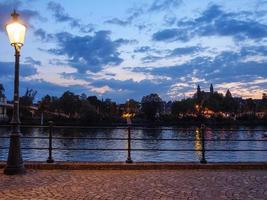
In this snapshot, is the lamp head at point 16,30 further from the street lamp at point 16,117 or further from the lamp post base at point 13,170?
the lamp post base at point 13,170

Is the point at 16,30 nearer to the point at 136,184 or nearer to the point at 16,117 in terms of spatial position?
the point at 16,117

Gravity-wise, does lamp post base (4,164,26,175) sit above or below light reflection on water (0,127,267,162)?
above

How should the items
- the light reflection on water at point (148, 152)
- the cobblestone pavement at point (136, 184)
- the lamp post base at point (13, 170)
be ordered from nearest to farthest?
1. the cobblestone pavement at point (136, 184)
2. the lamp post base at point (13, 170)
3. the light reflection on water at point (148, 152)

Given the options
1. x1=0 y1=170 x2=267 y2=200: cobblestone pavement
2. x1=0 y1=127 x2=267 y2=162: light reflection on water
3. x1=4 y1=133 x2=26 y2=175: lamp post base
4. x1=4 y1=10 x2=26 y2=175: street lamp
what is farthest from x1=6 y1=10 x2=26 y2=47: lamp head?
x1=0 y1=127 x2=267 y2=162: light reflection on water

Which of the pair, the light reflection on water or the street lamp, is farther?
the light reflection on water

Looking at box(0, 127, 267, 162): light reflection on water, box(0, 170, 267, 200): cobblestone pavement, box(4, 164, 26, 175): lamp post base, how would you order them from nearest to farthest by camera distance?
box(0, 170, 267, 200): cobblestone pavement
box(4, 164, 26, 175): lamp post base
box(0, 127, 267, 162): light reflection on water

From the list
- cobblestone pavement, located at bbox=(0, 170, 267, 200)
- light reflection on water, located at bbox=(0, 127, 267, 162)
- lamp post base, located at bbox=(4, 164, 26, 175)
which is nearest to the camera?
cobblestone pavement, located at bbox=(0, 170, 267, 200)

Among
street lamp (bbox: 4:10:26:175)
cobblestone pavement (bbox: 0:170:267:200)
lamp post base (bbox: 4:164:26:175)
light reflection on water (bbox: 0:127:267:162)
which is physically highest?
street lamp (bbox: 4:10:26:175)

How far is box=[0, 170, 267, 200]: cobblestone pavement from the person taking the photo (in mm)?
11141

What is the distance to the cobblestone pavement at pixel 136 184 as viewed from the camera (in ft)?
A: 36.6

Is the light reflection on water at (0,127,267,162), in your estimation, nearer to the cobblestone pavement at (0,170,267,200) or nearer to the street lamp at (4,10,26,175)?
the cobblestone pavement at (0,170,267,200)

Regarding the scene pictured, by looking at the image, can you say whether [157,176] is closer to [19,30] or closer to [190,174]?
[190,174]

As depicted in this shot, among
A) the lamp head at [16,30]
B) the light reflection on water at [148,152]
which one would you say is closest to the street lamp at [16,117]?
the lamp head at [16,30]

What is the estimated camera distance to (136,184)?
42.1ft
